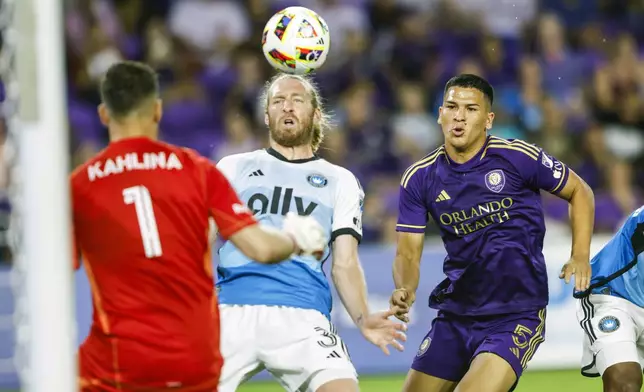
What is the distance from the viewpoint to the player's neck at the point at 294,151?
659 centimetres

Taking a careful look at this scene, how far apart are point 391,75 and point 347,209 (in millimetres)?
7663

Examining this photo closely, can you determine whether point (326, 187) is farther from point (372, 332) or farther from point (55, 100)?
point (55, 100)

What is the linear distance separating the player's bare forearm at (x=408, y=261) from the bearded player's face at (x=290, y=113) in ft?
2.82

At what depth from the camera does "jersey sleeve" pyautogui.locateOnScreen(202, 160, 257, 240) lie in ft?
15.3

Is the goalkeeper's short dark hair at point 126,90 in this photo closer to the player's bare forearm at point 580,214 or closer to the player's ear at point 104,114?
the player's ear at point 104,114

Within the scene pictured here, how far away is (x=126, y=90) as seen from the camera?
4660mm

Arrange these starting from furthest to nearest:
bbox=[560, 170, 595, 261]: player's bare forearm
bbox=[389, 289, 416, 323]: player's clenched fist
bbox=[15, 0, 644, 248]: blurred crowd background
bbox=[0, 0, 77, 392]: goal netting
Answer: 1. bbox=[15, 0, 644, 248]: blurred crowd background
2. bbox=[560, 170, 595, 261]: player's bare forearm
3. bbox=[389, 289, 416, 323]: player's clenched fist
4. bbox=[0, 0, 77, 392]: goal netting

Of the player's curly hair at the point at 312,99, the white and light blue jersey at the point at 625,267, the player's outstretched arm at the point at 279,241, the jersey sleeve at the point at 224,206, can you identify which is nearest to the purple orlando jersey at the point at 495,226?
the white and light blue jersey at the point at 625,267

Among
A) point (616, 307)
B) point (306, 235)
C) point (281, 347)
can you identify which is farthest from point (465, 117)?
point (306, 235)

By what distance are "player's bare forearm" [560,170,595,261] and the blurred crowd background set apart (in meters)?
5.46

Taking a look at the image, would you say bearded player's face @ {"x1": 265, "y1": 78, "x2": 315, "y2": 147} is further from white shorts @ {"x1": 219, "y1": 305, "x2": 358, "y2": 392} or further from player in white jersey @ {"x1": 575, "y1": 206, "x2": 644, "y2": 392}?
player in white jersey @ {"x1": 575, "y1": 206, "x2": 644, "y2": 392}

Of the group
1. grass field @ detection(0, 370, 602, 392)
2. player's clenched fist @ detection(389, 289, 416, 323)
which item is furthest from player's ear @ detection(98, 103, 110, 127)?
grass field @ detection(0, 370, 602, 392)

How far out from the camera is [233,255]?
6.24 meters

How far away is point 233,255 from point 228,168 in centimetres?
57
